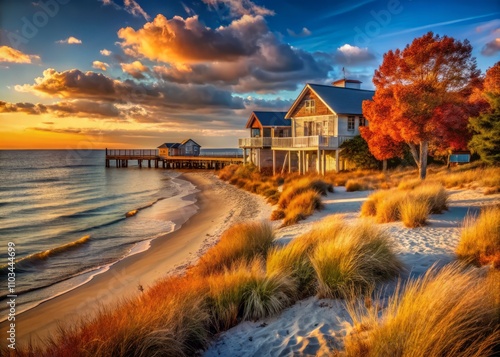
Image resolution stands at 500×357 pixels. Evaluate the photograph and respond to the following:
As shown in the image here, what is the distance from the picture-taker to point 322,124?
34.4 m

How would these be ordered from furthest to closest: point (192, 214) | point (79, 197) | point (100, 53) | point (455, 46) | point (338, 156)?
point (79, 197), point (338, 156), point (192, 214), point (455, 46), point (100, 53)

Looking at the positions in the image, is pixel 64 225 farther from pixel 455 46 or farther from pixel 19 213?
pixel 455 46

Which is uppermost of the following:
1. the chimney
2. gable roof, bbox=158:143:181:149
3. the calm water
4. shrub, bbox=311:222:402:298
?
the chimney

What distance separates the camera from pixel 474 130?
19.6 meters

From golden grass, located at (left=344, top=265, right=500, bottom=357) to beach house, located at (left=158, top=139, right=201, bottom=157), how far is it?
7874 centimetres

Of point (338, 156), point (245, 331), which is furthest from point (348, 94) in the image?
point (245, 331)

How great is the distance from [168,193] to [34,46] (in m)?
25.5

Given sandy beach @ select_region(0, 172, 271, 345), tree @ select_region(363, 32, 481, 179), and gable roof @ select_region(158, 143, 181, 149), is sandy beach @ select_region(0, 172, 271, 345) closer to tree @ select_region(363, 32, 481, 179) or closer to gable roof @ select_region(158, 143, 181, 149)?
tree @ select_region(363, 32, 481, 179)

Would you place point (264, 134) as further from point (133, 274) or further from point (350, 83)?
point (133, 274)

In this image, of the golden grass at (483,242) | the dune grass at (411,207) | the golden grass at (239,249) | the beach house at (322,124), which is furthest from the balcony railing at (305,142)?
the golden grass at (483,242)

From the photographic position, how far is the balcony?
41.2m

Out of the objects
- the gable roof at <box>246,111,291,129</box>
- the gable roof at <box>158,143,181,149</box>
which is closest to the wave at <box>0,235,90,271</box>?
the gable roof at <box>246,111,291,129</box>

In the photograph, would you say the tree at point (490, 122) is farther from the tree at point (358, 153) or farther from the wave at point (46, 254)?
the wave at point (46, 254)

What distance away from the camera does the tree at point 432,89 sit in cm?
1941
